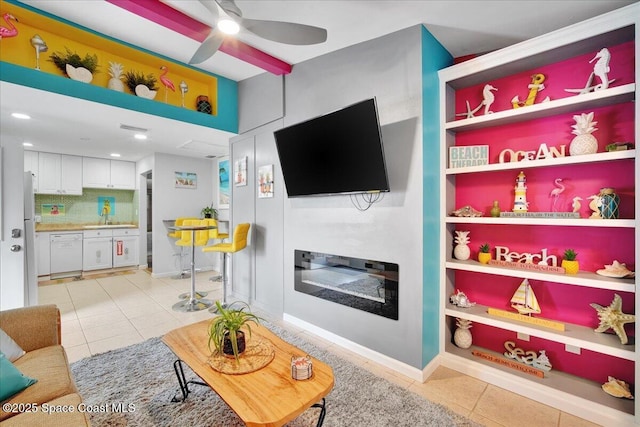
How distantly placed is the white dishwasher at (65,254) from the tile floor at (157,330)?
0.65 meters

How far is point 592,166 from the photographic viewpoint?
→ 201cm

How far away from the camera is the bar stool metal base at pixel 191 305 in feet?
12.0

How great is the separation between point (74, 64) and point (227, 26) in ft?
6.78

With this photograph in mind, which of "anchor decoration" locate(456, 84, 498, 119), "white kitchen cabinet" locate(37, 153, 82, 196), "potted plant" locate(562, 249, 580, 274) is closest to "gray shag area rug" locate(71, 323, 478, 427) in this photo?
"potted plant" locate(562, 249, 580, 274)

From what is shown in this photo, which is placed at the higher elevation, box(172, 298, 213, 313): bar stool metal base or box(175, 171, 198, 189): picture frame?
box(175, 171, 198, 189): picture frame

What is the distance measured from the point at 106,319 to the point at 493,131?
4663 millimetres

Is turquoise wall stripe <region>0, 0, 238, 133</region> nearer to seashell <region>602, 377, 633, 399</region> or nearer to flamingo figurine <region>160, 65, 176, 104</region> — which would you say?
flamingo figurine <region>160, 65, 176, 104</region>

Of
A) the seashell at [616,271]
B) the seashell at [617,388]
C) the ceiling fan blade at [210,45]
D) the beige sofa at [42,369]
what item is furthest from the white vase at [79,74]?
the seashell at [617,388]

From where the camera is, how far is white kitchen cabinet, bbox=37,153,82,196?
17.5ft

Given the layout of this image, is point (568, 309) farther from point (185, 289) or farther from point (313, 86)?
point (185, 289)

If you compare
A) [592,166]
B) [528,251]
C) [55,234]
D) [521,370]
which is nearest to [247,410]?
[521,370]

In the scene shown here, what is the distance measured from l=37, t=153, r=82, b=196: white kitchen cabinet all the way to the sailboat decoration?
7.51 meters

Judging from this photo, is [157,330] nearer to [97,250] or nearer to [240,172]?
[240,172]

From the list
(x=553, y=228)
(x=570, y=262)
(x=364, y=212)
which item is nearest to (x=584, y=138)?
(x=553, y=228)
